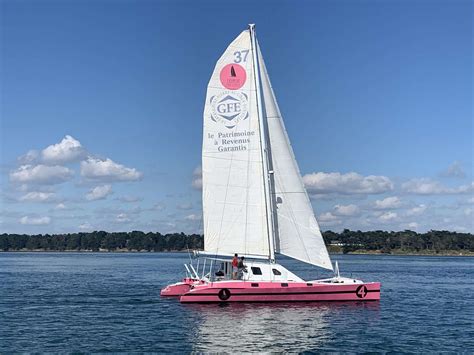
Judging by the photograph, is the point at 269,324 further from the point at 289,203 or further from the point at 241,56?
the point at 241,56

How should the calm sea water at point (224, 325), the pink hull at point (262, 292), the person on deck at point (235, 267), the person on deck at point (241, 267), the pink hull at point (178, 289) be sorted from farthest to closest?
the pink hull at point (178, 289) < the person on deck at point (241, 267) < the person on deck at point (235, 267) < the pink hull at point (262, 292) < the calm sea water at point (224, 325)

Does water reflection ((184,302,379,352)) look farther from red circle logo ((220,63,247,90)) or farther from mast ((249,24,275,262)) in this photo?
red circle logo ((220,63,247,90))

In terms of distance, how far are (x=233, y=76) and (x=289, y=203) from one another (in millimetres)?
9119

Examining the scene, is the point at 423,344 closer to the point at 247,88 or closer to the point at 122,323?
→ the point at 122,323

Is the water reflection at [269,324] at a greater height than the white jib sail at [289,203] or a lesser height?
lesser

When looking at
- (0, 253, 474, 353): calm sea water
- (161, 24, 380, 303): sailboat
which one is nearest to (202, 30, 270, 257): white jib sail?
(161, 24, 380, 303): sailboat

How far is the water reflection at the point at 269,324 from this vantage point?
95.4 feet

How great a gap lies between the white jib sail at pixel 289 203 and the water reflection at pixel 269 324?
365 centimetres

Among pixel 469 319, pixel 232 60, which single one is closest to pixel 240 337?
pixel 469 319

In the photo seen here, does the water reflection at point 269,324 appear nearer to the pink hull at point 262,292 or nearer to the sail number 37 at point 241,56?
the pink hull at point 262,292

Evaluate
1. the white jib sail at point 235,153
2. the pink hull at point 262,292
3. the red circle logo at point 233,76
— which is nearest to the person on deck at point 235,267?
the pink hull at point 262,292

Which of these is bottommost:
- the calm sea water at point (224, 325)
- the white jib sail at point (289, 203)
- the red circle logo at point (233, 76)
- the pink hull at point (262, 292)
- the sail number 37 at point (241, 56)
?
the calm sea water at point (224, 325)

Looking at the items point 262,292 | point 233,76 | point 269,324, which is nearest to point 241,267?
point 262,292

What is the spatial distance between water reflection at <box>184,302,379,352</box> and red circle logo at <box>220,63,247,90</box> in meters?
14.1
